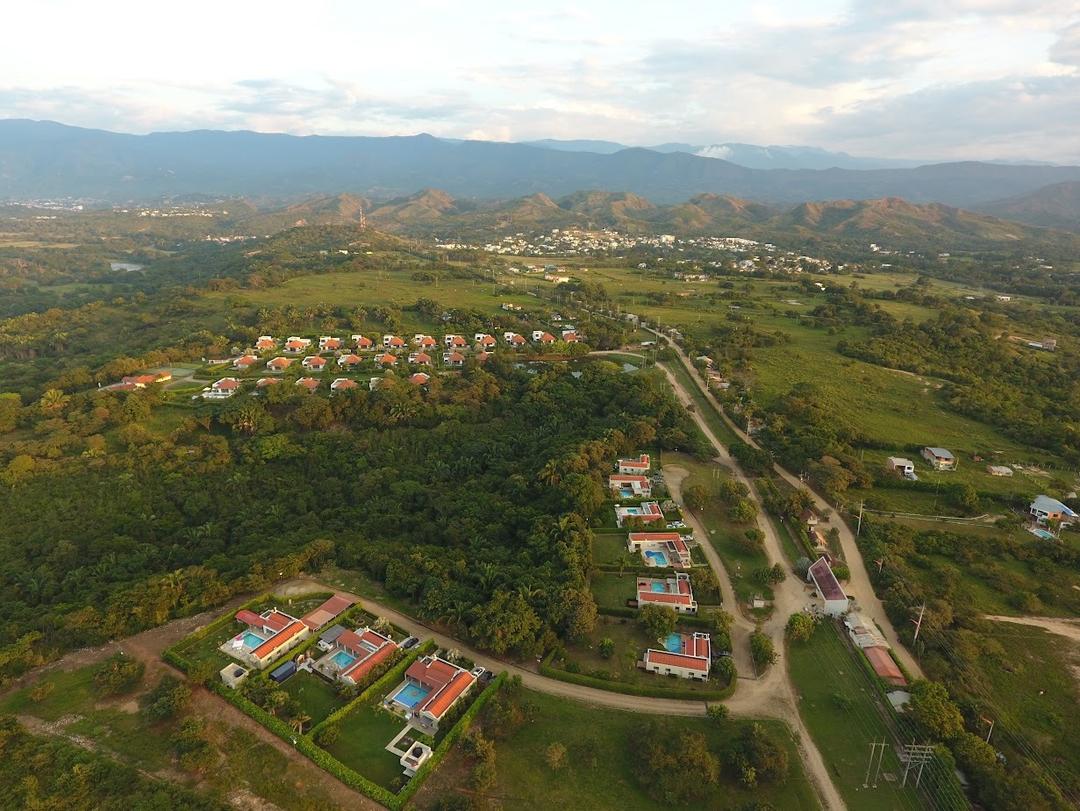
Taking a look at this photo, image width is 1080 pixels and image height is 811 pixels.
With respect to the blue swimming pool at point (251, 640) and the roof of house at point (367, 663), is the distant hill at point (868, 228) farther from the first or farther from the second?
the roof of house at point (367, 663)

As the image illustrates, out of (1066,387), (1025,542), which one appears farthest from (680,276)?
(1025,542)

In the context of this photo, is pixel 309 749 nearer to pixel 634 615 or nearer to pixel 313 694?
pixel 313 694

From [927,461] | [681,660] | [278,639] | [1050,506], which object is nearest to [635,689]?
[681,660]

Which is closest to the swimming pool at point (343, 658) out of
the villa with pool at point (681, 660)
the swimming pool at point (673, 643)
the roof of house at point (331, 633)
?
the roof of house at point (331, 633)

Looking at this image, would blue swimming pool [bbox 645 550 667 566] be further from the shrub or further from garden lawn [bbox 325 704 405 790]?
the shrub

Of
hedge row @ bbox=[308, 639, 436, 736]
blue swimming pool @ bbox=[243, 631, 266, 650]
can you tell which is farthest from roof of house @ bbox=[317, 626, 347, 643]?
hedge row @ bbox=[308, 639, 436, 736]
